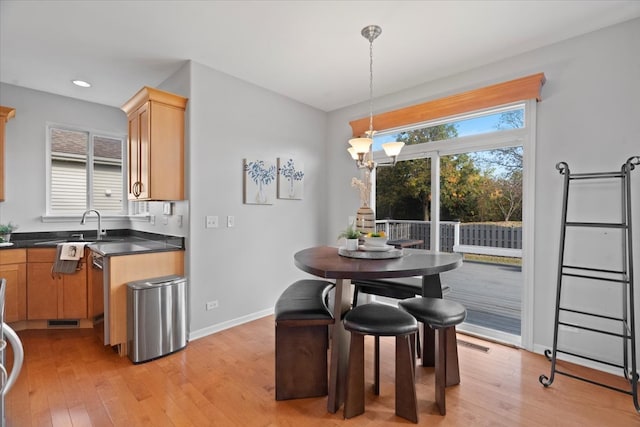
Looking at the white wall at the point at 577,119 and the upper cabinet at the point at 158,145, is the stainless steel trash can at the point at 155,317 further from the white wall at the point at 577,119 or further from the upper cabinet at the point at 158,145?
the white wall at the point at 577,119

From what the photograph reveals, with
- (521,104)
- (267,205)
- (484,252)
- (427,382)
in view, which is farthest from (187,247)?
(521,104)

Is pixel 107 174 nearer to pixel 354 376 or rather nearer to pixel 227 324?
pixel 227 324

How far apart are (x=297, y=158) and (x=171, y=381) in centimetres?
276

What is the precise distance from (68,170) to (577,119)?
539 cm

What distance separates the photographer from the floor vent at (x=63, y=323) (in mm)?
3283

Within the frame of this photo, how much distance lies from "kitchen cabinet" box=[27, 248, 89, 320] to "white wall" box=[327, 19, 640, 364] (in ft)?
14.4

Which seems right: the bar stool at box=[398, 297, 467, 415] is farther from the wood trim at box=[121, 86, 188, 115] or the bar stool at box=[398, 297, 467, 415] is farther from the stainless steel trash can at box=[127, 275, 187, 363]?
the wood trim at box=[121, 86, 188, 115]

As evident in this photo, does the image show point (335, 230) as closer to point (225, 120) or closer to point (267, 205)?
point (267, 205)

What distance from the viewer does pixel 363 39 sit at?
259cm

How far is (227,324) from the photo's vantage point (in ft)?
10.8

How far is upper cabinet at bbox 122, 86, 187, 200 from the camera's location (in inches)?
114

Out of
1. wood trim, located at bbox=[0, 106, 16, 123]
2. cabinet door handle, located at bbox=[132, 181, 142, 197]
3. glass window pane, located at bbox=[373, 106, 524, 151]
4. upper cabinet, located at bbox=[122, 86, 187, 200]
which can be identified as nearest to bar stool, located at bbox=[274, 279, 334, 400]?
upper cabinet, located at bbox=[122, 86, 187, 200]

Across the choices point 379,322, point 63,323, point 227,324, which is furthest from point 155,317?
point 379,322

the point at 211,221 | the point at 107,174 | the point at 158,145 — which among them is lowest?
the point at 211,221
